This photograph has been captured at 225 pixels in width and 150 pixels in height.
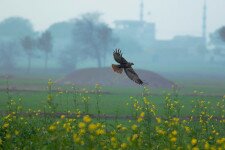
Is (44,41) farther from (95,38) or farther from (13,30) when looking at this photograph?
(13,30)

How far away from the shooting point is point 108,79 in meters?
59.4

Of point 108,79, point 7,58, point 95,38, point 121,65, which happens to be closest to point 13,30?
point 7,58

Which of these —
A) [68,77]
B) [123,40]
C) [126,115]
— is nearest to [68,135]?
[126,115]

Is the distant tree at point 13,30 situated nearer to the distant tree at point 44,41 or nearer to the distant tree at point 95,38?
the distant tree at point 95,38

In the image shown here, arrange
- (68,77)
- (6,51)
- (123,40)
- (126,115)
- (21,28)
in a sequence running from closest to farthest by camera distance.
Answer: (126,115)
(68,77)
(6,51)
(123,40)
(21,28)

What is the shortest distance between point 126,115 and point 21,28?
158m

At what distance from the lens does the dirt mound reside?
→ 183 feet

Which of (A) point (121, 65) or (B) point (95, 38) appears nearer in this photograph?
(A) point (121, 65)

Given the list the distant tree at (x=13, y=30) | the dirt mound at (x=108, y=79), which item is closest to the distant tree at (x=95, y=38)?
the dirt mound at (x=108, y=79)

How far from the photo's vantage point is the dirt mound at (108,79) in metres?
55.7

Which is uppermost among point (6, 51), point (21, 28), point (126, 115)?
point (21, 28)

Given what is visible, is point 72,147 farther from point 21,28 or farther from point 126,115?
point 21,28

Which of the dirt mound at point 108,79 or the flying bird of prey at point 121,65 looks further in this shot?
the dirt mound at point 108,79

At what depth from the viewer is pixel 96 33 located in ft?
319
